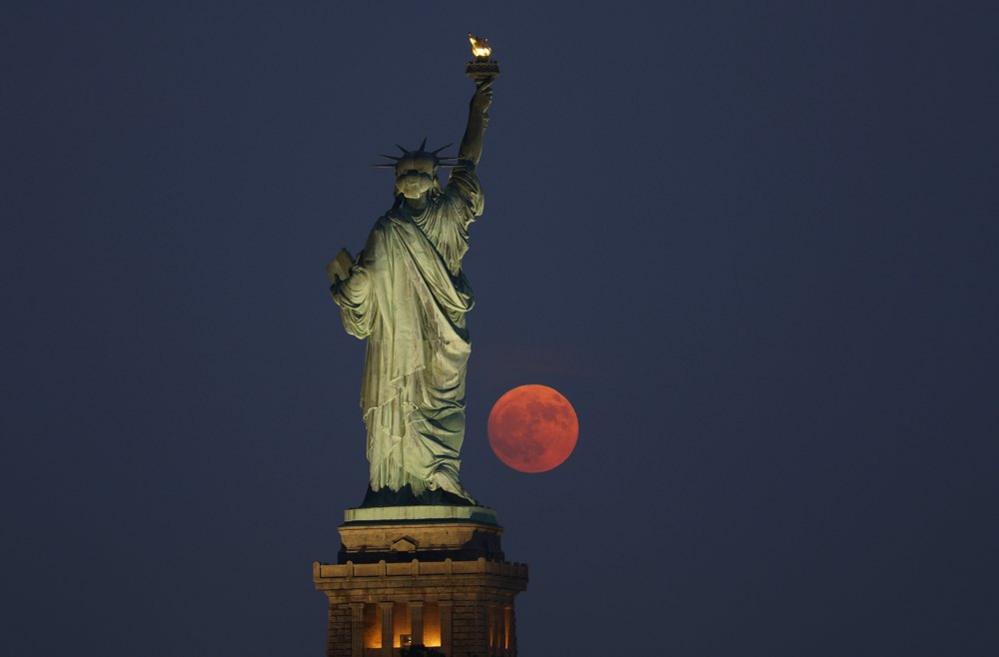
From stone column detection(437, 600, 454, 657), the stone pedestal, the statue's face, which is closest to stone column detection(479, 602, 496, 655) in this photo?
the stone pedestal

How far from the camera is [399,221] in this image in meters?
70.6

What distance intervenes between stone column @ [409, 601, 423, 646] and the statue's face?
331 inches

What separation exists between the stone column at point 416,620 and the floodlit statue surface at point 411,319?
100.0 inches

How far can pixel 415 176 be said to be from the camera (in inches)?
2778

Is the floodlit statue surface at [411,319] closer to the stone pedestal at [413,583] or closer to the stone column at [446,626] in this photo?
the stone pedestal at [413,583]

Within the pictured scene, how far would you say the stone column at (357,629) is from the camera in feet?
226

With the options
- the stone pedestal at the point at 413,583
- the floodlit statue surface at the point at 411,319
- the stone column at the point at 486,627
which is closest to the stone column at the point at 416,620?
the stone pedestal at the point at 413,583

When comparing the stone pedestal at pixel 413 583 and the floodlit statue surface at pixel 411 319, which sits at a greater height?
the floodlit statue surface at pixel 411 319

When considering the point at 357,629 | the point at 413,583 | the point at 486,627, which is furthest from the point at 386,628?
the point at 486,627

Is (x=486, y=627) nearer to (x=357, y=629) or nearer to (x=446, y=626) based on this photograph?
(x=446, y=626)

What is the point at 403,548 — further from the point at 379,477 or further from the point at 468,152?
the point at 468,152

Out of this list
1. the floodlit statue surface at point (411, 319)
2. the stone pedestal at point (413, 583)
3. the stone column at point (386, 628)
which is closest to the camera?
the stone pedestal at point (413, 583)

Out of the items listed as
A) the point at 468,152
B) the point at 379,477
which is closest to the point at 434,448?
the point at 379,477

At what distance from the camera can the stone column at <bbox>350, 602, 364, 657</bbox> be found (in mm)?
69000
